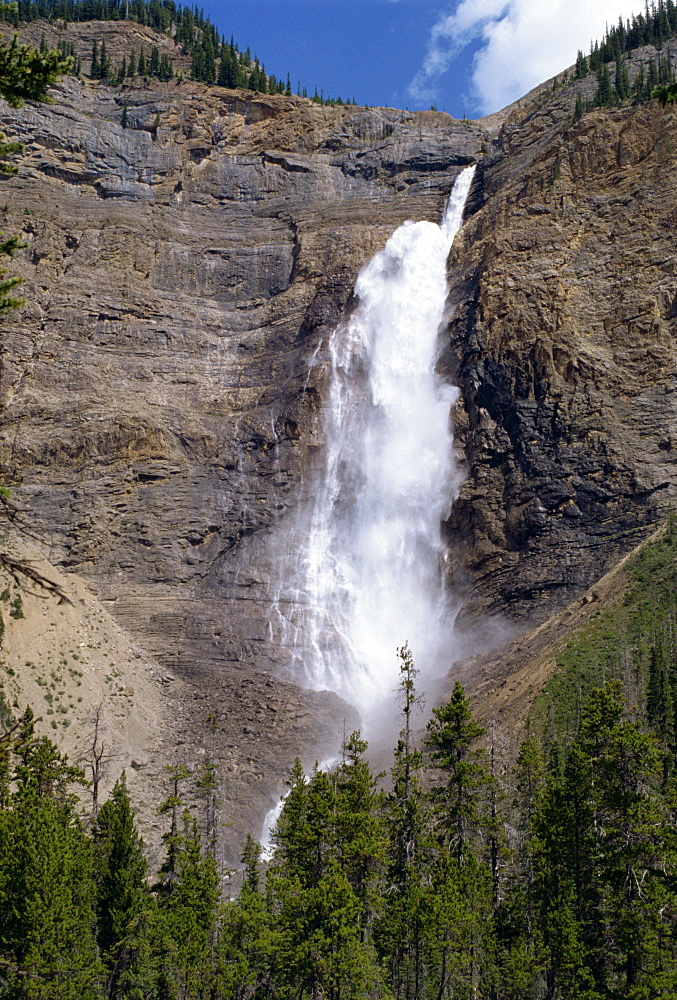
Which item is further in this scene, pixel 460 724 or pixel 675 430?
pixel 675 430

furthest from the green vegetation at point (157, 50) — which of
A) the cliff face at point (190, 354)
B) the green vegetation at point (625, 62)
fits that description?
the green vegetation at point (625, 62)

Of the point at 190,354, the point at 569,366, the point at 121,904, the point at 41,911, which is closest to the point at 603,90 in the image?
the point at 569,366

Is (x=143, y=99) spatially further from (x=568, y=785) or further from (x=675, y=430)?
(x=568, y=785)

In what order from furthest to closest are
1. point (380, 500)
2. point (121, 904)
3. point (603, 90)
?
point (603, 90) → point (380, 500) → point (121, 904)

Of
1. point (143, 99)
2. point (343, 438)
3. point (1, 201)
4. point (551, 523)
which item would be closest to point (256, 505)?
point (343, 438)

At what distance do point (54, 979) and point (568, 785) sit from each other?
15.9 metres

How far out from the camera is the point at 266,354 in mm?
84625

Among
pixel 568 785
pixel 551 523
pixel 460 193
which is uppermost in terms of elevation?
pixel 460 193

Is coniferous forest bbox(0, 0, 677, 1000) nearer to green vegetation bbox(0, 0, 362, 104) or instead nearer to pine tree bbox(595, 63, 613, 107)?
pine tree bbox(595, 63, 613, 107)

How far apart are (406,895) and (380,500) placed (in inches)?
1814

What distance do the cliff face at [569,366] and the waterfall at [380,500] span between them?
10.4ft

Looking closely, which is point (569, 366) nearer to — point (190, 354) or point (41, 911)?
point (190, 354)

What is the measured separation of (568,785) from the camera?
28.9m

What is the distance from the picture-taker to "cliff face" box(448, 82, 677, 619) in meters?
59.6
